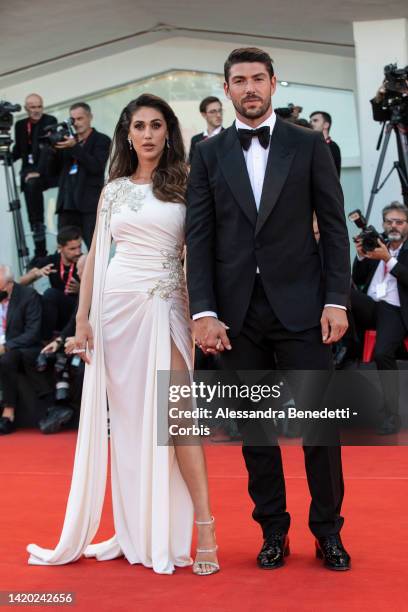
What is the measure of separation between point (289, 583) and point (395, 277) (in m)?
3.54

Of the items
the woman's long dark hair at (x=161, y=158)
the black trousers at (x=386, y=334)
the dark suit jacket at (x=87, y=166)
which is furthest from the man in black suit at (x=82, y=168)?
the woman's long dark hair at (x=161, y=158)

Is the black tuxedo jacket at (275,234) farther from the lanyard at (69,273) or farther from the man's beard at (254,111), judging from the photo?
the lanyard at (69,273)

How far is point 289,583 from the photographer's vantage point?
3008 millimetres

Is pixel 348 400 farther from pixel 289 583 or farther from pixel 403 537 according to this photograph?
pixel 289 583

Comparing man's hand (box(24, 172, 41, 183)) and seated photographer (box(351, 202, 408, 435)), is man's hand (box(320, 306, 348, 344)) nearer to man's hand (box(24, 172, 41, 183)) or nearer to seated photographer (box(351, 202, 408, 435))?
seated photographer (box(351, 202, 408, 435))

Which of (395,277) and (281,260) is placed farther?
(395,277)

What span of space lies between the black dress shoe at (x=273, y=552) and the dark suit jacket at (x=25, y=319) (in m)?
4.26

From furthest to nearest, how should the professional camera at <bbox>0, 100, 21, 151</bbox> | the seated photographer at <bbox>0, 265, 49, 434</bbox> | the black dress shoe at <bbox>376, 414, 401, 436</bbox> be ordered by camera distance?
the professional camera at <bbox>0, 100, 21, 151</bbox>
the seated photographer at <bbox>0, 265, 49, 434</bbox>
the black dress shoe at <bbox>376, 414, 401, 436</bbox>

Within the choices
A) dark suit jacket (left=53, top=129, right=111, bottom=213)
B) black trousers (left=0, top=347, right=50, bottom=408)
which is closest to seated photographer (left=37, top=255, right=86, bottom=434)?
black trousers (left=0, top=347, right=50, bottom=408)

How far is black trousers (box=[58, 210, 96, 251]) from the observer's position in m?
8.20

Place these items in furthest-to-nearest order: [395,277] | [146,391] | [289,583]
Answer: [395,277], [146,391], [289,583]

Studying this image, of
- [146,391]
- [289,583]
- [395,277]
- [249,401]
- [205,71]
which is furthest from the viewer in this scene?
[205,71]

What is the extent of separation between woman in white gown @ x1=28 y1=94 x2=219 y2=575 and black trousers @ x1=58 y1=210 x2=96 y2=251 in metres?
4.70

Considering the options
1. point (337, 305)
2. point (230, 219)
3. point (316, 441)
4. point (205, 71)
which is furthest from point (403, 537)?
point (205, 71)
